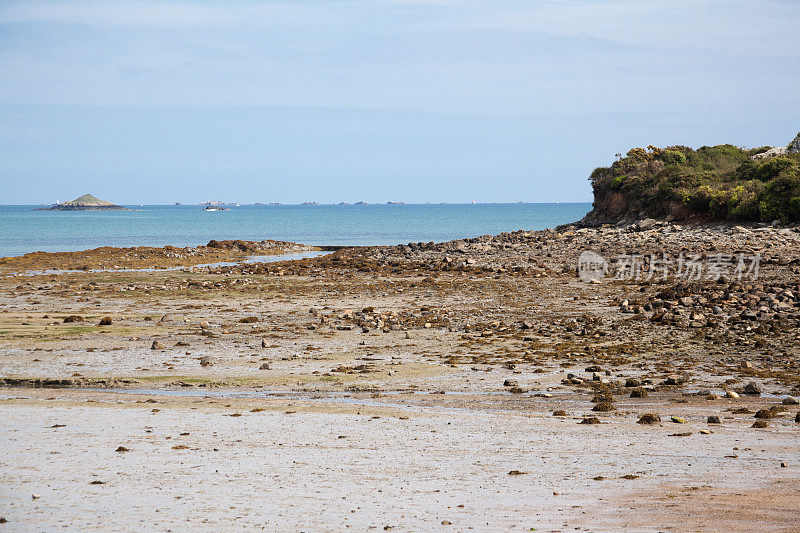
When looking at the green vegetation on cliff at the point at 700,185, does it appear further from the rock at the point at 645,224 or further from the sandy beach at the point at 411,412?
the sandy beach at the point at 411,412

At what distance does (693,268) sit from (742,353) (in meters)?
17.3

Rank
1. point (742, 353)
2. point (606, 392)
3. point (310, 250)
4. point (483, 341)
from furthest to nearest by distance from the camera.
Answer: point (310, 250) → point (483, 341) → point (742, 353) → point (606, 392)

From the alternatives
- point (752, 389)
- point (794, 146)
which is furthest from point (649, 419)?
point (794, 146)

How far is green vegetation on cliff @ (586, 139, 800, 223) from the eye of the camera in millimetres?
43781

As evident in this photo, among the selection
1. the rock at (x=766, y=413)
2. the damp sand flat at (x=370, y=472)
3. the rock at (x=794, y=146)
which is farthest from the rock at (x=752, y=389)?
the rock at (x=794, y=146)

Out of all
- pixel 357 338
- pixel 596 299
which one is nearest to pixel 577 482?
pixel 357 338

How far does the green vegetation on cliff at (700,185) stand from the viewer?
4378cm

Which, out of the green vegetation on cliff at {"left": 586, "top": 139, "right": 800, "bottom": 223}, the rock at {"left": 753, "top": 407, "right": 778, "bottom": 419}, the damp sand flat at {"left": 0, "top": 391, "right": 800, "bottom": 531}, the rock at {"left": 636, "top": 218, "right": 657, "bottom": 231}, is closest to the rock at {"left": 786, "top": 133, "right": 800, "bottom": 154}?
the green vegetation on cliff at {"left": 586, "top": 139, "right": 800, "bottom": 223}

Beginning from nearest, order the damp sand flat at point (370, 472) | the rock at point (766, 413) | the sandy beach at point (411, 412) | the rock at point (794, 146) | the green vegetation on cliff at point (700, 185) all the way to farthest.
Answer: the damp sand flat at point (370, 472), the sandy beach at point (411, 412), the rock at point (766, 413), the green vegetation on cliff at point (700, 185), the rock at point (794, 146)

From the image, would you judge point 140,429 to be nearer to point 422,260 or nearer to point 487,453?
point 487,453

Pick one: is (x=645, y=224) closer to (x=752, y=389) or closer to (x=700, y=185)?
(x=700, y=185)

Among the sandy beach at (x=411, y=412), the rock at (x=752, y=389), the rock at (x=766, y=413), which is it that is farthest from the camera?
the rock at (x=752, y=389)

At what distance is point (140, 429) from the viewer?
40.4ft

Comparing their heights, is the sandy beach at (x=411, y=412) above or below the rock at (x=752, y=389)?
below
